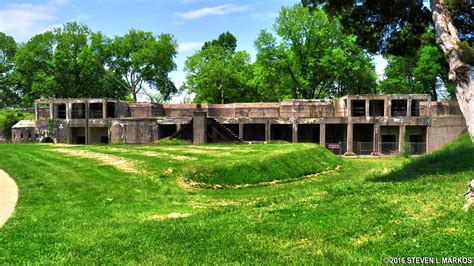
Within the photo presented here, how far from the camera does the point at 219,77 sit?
196 feet

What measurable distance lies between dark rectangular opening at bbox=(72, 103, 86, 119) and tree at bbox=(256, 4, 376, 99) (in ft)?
80.8

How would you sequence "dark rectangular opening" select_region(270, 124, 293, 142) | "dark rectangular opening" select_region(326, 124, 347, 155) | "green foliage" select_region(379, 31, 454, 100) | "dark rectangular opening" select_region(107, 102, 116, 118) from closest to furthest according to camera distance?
"dark rectangular opening" select_region(326, 124, 347, 155), "dark rectangular opening" select_region(107, 102, 116, 118), "dark rectangular opening" select_region(270, 124, 293, 142), "green foliage" select_region(379, 31, 454, 100)

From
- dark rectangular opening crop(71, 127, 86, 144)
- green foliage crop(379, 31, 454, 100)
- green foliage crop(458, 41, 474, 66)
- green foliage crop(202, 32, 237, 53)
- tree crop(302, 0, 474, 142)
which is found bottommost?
dark rectangular opening crop(71, 127, 86, 144)

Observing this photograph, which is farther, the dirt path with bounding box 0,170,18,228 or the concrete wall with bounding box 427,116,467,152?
the concrete wall with bounding box 427,116,467,152

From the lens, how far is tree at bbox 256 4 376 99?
55.2 m

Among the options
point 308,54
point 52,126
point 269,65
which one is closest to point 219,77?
point 269,65

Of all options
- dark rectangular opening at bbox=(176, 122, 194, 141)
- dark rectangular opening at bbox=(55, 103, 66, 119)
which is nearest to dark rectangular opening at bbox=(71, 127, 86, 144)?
dark rectangular opening at bbox=(55, 103, 66, 119)

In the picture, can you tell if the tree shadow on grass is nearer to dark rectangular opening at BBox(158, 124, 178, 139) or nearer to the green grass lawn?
the green grass lawn

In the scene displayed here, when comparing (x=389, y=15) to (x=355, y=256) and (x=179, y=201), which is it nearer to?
(x=179, y=201)

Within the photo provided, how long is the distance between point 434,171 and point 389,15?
639 cm

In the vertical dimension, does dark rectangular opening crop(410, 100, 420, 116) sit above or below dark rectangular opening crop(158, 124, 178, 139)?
above

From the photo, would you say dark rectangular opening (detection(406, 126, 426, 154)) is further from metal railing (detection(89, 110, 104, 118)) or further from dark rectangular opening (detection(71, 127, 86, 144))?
dark rectangular opening (detection(71, 127, 86, 144))

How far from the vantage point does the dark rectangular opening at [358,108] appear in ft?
149

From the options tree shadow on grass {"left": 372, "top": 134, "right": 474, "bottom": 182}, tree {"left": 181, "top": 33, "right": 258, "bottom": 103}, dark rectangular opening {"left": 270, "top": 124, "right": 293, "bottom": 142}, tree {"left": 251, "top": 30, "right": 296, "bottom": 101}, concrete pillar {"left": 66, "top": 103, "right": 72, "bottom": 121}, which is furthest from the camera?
tree {"left": 181, "top": 33, "right": 258, "bottom": 103}
